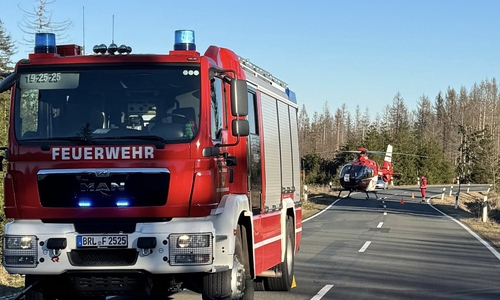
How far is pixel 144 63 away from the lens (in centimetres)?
765

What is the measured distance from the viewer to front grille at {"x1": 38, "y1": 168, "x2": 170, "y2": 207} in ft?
23.8

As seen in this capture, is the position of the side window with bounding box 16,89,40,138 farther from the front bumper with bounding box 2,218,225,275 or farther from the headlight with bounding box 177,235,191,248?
the headlight with bounding box 177,235,191,248

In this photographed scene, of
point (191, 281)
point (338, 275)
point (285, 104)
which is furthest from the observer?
point (338, 275)

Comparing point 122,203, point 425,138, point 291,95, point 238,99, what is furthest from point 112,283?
point 425,138

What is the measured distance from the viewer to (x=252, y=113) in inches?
378

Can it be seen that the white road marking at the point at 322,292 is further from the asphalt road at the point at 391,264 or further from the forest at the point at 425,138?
the forest at the point at 425,138

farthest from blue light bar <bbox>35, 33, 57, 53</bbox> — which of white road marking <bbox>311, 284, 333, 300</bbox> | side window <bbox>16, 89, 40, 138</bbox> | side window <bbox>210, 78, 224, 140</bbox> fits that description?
white road marking <bbox>311, 284, 333, 300</bbox>

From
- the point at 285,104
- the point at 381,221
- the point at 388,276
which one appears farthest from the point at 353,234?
the point at 285,104

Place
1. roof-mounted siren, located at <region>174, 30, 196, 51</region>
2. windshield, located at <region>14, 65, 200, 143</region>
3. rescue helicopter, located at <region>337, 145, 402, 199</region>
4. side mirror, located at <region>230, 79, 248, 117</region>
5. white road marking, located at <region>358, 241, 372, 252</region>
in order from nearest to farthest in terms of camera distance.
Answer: windshield, located at <region>14, 65, 200, 143</region>, side mirror, located at <region>230, 79, 248, 117</region>, roof-mounted siren, located at <region>174, 30, 196, 51</region>, white road marking, located at <region>358, 241, 372, 252</region>, rescue helicopter, located at <region>337, 145, 402, 199</region>

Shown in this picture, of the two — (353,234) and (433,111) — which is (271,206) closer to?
(353,234)

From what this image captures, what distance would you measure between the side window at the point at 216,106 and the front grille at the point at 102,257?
4.87 feet

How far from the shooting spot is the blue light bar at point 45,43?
8.10 metres

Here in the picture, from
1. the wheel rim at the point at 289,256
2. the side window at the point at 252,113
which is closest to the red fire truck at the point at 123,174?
the side window at the point at 252,113

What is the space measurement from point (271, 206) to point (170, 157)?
10.3 ft
